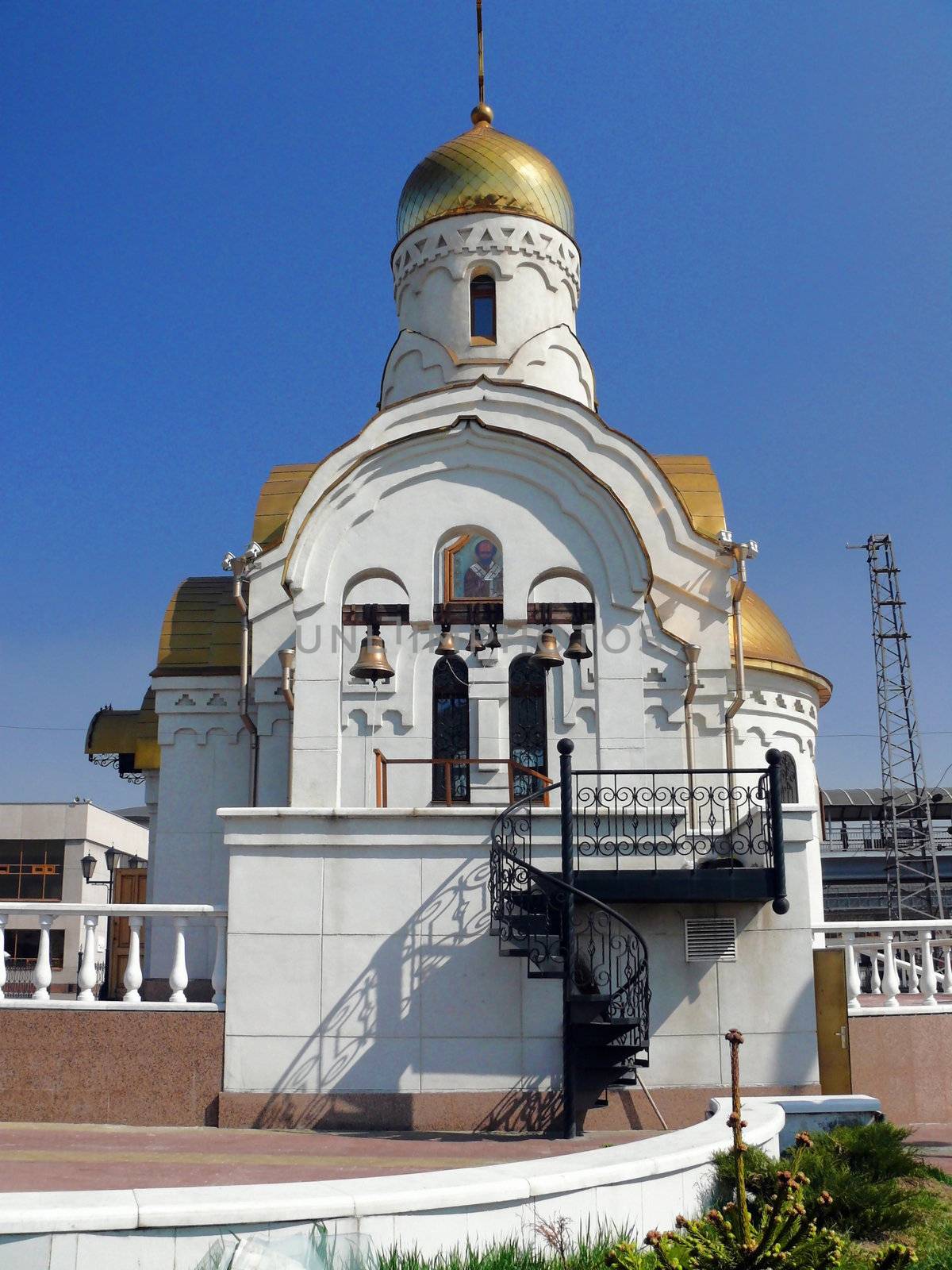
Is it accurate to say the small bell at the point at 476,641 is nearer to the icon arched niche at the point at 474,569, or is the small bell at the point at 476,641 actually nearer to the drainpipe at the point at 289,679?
the drainpipe at the point at 289,679

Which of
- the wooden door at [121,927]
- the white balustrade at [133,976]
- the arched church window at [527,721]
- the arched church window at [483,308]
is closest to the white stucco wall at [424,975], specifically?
the white balustrade at [133,976]

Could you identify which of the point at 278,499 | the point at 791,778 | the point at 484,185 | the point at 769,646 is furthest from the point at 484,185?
the point at 791,778

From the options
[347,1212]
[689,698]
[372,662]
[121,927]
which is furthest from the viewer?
[121,927]

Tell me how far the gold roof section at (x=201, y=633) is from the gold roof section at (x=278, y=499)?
1.32m

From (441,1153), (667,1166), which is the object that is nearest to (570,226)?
(441,1153)

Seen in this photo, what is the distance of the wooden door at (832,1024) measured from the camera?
10.9 metres

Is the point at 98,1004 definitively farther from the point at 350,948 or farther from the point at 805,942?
the point at 805,942

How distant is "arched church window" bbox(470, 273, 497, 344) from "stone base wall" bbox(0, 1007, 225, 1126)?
12.8m

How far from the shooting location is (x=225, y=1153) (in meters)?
9.09

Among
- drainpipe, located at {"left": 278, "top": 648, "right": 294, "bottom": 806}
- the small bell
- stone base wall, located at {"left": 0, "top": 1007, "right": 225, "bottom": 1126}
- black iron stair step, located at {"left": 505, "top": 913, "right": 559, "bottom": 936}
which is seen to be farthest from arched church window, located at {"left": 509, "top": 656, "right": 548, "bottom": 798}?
stone base wall, located at {"left": 0, "top": 1007, "right": 225, "bottom": 1126}

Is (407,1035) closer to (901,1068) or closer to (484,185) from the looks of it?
(901,1068)

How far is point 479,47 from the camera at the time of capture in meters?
23.6

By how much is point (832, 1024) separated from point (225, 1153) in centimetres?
526

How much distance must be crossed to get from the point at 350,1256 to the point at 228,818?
6.20m
